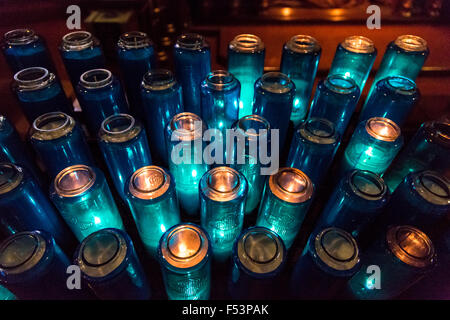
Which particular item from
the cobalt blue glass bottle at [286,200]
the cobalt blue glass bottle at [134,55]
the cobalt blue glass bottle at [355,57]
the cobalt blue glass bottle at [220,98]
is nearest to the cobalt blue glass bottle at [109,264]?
the cobalt blue glass bottle at [286,200]

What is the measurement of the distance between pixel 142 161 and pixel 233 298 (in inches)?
14.1

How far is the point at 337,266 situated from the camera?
454 millimetres

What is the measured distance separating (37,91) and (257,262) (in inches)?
25.3

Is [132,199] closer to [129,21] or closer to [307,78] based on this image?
[307,78]

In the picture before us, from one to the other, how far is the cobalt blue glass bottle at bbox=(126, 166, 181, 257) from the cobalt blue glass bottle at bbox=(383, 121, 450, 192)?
55 centimetres

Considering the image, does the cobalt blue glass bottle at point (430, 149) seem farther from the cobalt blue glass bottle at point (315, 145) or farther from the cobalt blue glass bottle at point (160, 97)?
the cobalt blue glass bottle at point (160, 97)

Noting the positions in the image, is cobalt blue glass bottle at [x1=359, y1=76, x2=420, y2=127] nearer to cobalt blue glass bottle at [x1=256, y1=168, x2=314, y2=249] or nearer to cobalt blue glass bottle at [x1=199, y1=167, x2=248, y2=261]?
cobalt blue glass bottle at [x1=256, y1=168, x2=314, y2=249]

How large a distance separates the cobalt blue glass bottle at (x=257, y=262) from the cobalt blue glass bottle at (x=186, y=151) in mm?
209

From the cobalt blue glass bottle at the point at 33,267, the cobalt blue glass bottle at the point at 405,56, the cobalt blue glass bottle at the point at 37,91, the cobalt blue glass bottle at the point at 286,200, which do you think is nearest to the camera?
the cobalt blue glass bottle at the point at 33,267

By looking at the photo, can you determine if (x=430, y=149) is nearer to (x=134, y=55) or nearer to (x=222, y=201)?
(x=222, y=201)

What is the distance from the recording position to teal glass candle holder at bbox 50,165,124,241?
520mm

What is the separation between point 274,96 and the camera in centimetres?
69

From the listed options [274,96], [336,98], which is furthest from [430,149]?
[274,96]

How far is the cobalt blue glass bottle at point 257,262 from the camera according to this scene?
0.45 meters
